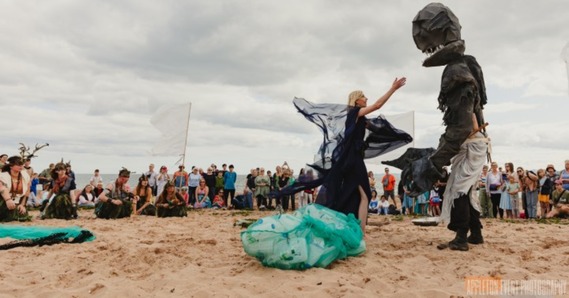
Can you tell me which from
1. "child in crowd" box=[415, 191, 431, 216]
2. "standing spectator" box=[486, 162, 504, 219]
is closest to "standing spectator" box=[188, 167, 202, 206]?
"child in crowd" box=[415, 191, 431, 216]

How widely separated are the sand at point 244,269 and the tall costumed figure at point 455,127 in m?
0.52

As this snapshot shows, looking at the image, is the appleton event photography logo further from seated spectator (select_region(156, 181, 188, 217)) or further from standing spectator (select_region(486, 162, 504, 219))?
standing spectator (select_region(486, 162, 504, 219))

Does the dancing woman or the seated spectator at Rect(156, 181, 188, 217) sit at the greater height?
the dancing woman

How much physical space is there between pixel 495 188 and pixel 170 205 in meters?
8.64

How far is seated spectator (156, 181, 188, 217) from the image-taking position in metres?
10.5

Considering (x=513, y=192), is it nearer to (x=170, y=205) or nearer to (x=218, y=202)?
(x=170, y=205)

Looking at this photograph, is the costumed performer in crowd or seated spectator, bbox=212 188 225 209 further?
seated spectator, bbox=212 188 225 209

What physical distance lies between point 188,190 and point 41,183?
24.7 feet

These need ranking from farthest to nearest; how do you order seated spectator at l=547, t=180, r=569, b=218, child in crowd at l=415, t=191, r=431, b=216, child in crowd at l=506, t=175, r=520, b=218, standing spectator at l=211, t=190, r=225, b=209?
standing spectator at l=211, t=190, r=225, b=209
child in crowd at l=415, t=191, r=431, b=216
child in crowd at l=506, t=175, r=520, b=218
seated spectator at l=547, t=180, r=569, b=218

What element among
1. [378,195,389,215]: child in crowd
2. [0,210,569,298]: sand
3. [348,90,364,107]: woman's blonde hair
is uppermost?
[348,90,364,107]: woman's blonde hair

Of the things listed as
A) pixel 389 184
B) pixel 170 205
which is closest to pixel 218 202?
pixel 170 205

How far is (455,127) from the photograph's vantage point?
491 centimetres

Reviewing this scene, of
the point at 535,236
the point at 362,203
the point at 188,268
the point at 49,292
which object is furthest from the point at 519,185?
the point at 49,292

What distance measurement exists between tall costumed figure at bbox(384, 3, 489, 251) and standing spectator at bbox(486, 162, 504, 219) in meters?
7.29
